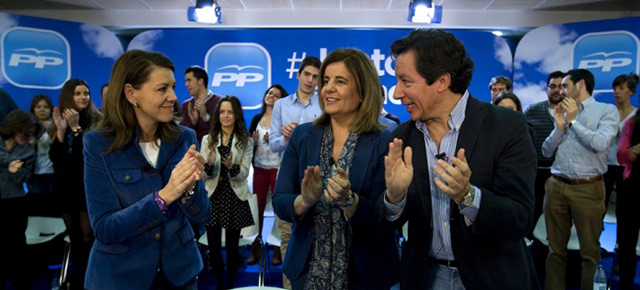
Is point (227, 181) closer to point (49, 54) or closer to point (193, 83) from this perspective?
point (193, 83)

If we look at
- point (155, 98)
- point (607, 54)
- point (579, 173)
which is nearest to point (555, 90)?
point (579, 173)

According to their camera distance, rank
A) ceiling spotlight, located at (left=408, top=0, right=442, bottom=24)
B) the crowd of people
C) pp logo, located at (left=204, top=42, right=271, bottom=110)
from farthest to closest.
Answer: pp logo, located at (left=204, top=42, right=271, bottom=110)
ceiling spotlight, located at (left=408, top=0, right=442, bottom=24)
the crowd of people

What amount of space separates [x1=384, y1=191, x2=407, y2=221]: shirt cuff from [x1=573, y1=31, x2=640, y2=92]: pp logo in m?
6.38

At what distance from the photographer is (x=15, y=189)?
4.29 metres

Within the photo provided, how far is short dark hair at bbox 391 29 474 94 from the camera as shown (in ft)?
5.46

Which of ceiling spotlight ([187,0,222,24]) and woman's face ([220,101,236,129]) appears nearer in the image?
woman's face ([220,101,236,129])

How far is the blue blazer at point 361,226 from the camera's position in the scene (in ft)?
6.45

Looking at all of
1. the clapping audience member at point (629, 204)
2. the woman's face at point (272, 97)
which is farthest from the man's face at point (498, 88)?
the woman's face at point (272, 97)

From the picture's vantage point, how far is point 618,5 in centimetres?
728

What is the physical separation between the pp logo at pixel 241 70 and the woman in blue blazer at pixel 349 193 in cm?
535

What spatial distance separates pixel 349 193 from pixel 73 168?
319 cm

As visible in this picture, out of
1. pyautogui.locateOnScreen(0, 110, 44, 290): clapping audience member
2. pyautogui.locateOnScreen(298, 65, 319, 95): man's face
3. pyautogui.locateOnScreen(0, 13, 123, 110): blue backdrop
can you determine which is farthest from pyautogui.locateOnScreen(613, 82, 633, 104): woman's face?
pyautogui.locateOnScreen(0, 13, 123, 110): blue backdrop

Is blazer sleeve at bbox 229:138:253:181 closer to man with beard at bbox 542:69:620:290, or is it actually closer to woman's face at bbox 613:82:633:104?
man with beard at bbox 542:69:620:290

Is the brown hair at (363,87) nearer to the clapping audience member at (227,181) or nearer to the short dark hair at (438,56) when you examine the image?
the short dark hair at (438,56)
